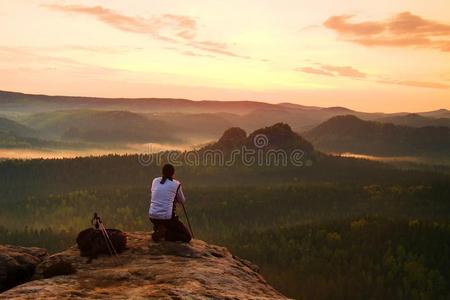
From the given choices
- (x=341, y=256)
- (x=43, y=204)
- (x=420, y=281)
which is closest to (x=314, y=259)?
(x=341, y=256)

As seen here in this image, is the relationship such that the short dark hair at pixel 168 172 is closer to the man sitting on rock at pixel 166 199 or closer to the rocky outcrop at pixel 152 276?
the man sitting on rock at pixel 166 199

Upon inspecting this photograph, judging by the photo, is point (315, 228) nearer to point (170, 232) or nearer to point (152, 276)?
point (170, 232)

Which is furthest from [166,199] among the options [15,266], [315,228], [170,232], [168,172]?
[315,228]

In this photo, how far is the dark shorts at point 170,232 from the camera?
32.2 metres

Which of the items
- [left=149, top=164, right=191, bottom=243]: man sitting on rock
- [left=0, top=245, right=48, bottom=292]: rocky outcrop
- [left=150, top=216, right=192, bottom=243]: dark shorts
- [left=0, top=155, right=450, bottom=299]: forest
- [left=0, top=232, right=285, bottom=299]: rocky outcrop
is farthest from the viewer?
[left=0, top=155, right=450, bottom=299]: forest

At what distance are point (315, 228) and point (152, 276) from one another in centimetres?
8470

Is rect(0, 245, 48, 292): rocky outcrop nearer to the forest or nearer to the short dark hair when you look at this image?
the short dark hair

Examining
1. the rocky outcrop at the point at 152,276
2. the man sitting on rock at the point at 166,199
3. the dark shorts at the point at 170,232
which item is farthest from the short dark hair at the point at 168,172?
the rocky outcrop at the point at 152,276

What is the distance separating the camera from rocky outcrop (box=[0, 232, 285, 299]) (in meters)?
22.8

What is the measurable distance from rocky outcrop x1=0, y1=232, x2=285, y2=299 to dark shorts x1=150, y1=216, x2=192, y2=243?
0.46 metres

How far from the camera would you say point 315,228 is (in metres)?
107

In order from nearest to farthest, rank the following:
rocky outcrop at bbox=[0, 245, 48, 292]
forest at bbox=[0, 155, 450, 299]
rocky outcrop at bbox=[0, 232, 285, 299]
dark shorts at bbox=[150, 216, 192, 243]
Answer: rocky outcrop at bbox=[0, 232, 285, 299] → rocky outcrop at bbox=[0, 245, 48, 292] → dark shorts at bbox=[150, 216, 192, 243] → forest at bbox=[0, 155, 450, 299]

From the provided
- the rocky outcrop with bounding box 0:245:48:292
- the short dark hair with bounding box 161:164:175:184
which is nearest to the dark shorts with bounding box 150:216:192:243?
the short dark hair with bounding box 161:164:175:184

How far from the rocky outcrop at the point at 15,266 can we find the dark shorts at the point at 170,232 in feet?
24.0
